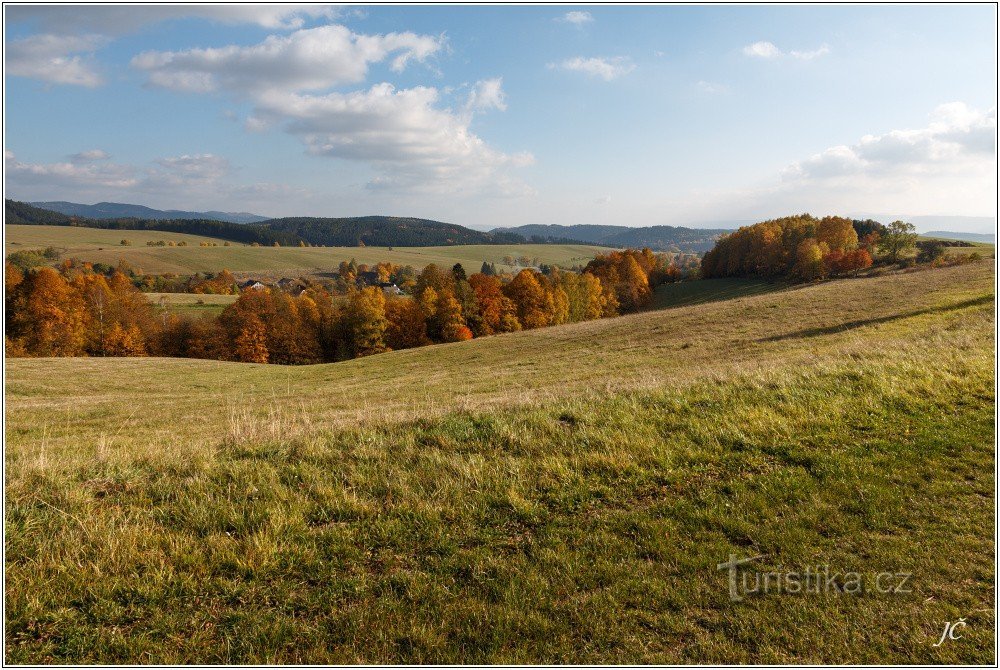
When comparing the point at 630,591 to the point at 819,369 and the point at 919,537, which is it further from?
the point at 819,369

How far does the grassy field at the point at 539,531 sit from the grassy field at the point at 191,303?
83.0 m

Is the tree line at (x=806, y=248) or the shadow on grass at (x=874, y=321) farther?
the tree line at (x=806, y=248)

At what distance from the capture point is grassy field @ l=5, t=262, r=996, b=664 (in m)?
4.47

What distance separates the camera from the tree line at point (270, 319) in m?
56.7

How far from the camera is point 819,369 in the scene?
12031 mm

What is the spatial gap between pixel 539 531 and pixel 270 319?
70208 millimetres

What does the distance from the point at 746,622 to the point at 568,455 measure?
3.62 m

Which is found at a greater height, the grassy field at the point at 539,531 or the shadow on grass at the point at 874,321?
the shadow on grass at the point at 874,321

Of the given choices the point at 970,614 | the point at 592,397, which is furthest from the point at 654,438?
the point at 970,614

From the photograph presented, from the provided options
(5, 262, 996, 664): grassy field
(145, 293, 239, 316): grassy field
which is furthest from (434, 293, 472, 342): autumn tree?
(5, 262, 996, 664): grassy field

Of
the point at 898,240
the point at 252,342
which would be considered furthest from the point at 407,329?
the point at 898,240

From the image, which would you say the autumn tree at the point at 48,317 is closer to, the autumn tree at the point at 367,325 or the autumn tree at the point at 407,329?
the autumn tree at the point at 367,325

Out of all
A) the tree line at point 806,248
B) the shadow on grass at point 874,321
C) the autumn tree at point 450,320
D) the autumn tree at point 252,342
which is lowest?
the autumn tree at point 252,342

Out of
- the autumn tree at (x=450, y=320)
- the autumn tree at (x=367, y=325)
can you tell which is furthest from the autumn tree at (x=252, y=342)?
the autumn tree at (x=450, y=320)
